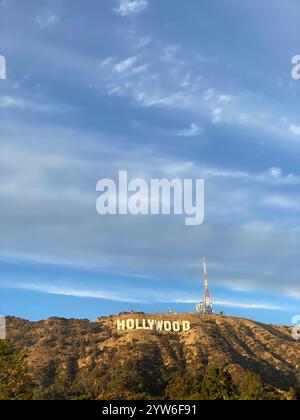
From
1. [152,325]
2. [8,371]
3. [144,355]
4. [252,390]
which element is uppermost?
[152,325]

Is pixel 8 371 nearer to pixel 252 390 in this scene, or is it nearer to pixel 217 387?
pixel 217 387

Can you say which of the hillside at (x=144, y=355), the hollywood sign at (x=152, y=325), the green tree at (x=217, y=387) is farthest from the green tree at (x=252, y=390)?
the hollywood sign at (x=152, y=325)

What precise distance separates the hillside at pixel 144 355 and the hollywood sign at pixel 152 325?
310 centimetres

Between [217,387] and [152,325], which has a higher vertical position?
[152,325]

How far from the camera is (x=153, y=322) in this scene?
188 m

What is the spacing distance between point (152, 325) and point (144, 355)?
34.9 meters

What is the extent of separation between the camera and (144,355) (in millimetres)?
150750

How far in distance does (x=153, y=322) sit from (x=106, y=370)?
44.2 m

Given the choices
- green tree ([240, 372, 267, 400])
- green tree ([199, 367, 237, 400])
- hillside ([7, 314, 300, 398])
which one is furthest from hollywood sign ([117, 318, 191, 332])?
green tree ([199, 367, 237, 400])

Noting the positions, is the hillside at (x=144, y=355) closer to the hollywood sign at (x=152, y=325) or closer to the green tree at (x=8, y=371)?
the hollywood sign at (x=152, y=325)

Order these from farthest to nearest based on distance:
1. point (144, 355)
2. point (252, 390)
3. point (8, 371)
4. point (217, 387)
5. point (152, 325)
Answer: point (152, 325), point (144, 355), point (252, 390), point (217, 387), point (8, 371)

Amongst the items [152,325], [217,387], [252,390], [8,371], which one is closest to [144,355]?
[152,325]

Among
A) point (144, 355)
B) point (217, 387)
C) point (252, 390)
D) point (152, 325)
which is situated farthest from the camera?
point (152, 325)
